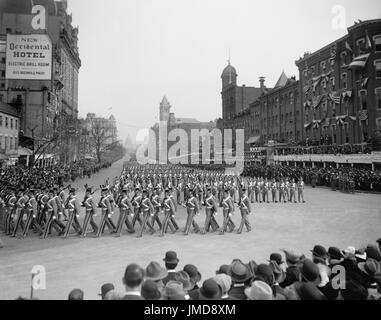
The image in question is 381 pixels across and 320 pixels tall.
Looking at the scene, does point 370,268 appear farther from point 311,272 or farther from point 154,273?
point 154,273

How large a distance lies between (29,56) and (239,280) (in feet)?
130

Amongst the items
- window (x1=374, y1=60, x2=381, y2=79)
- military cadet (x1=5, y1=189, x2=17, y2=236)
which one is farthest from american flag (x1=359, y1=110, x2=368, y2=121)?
military cadet (x1=5, y1=189, x2=17, y2=236)

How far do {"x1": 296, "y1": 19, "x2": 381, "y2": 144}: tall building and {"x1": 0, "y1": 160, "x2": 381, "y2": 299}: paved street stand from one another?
79.2 ft

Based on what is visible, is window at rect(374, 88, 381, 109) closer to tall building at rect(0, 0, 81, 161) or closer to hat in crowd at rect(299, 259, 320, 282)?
tall building at rect(0, 0, 81, 161)

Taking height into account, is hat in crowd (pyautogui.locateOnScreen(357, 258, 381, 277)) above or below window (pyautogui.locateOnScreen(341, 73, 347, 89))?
below

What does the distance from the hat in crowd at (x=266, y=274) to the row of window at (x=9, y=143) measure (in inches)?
1326

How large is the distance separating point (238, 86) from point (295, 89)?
3586cm

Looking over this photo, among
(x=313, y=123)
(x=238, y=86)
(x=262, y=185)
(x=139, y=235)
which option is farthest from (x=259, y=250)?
(x=238, y=86)

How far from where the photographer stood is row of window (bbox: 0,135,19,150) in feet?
106

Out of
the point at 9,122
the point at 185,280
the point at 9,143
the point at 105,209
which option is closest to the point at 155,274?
the point at 185,280

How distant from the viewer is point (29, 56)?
36.4 meters

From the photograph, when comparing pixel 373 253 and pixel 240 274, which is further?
pixel 373 253

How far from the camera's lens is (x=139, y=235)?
39.5ft
